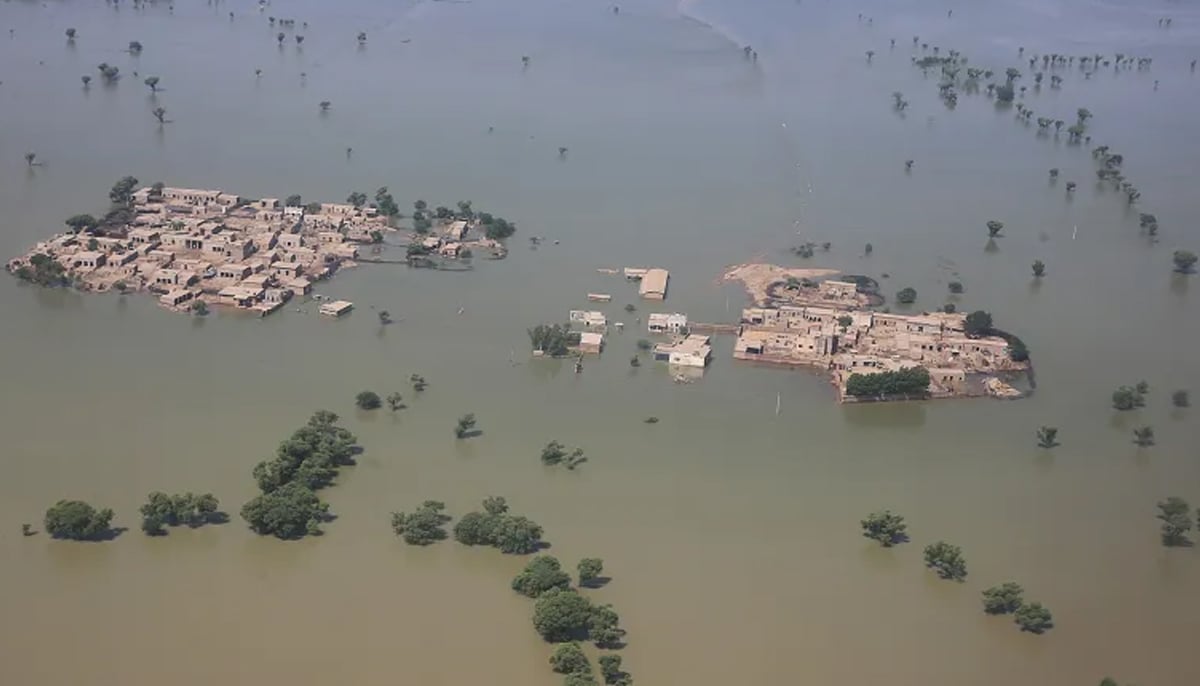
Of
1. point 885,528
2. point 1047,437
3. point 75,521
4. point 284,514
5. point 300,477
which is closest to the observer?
point 75,521

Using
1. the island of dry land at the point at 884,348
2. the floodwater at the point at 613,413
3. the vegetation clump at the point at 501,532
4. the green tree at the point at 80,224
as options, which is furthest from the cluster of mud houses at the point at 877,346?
the green tree at the point at 80,224

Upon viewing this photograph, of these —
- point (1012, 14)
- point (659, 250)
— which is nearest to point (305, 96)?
point (659, 250)

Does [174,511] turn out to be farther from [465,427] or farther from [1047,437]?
[1047,437]

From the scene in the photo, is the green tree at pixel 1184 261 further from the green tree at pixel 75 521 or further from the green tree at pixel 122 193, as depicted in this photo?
the green tree at pixel 122 193

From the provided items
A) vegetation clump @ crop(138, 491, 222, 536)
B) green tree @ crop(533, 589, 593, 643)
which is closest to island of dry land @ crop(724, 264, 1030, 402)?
green tree @ crop(533, 589, 593, 643)

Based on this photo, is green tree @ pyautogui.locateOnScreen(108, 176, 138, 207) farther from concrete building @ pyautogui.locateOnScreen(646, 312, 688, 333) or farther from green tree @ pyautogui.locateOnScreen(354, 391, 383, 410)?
concrete building @ pyautogui.locateOnScreen(646, 312, 688, 333)

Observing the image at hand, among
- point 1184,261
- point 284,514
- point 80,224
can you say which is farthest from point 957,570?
point 80,224

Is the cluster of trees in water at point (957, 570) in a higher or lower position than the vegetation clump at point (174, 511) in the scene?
higher
